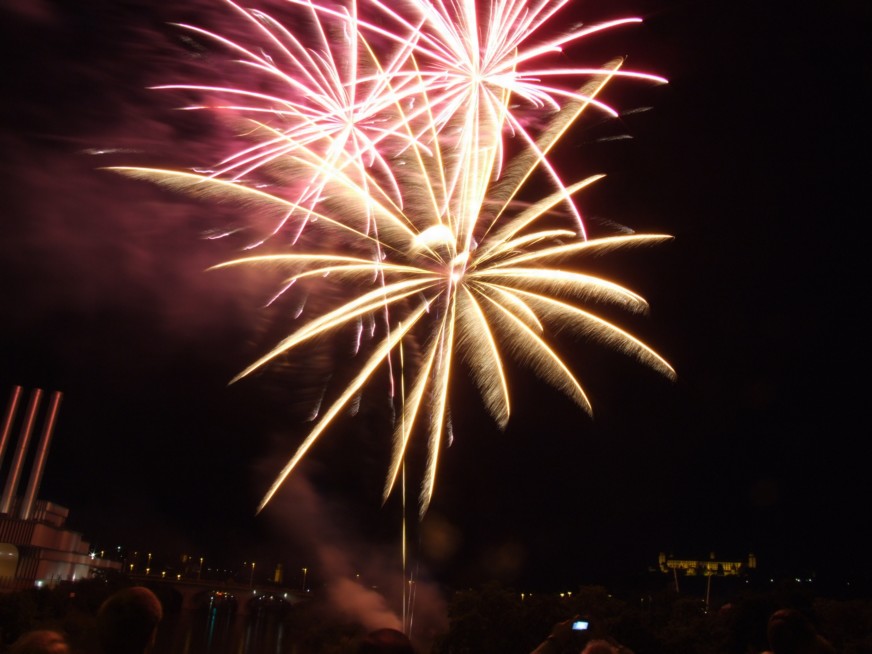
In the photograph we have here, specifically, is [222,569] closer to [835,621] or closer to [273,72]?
[835,621]

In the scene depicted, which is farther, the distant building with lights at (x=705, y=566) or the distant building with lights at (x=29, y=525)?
the distant building with lights at (x=29, y=525)

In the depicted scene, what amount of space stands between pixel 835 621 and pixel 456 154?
1897 cm

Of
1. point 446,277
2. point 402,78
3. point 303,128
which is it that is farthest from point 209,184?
point 446,277

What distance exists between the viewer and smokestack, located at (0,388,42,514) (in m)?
67.1

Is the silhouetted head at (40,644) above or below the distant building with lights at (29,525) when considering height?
below

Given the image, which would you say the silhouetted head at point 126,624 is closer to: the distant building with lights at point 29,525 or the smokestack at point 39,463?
the distant building with lights at point 29,525

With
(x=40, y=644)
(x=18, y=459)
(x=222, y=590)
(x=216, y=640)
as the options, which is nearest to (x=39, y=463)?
(x=18, y=459)

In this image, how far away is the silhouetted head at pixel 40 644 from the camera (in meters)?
3.16

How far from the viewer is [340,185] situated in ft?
42.5

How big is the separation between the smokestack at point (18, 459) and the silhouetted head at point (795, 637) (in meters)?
75.7

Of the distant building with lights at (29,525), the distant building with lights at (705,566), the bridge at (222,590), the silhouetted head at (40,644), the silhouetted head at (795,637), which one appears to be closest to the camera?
the silhouetted head at (40,644)

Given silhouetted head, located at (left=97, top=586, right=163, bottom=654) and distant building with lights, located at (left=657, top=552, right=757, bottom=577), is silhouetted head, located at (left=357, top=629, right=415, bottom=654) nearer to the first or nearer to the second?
silhouetted head, located at (left=97, top=586, right=163, bottom=654)

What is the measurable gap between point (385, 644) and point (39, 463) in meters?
78.4

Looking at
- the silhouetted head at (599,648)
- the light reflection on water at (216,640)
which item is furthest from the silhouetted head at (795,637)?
the light reflection on water at (216,640)
